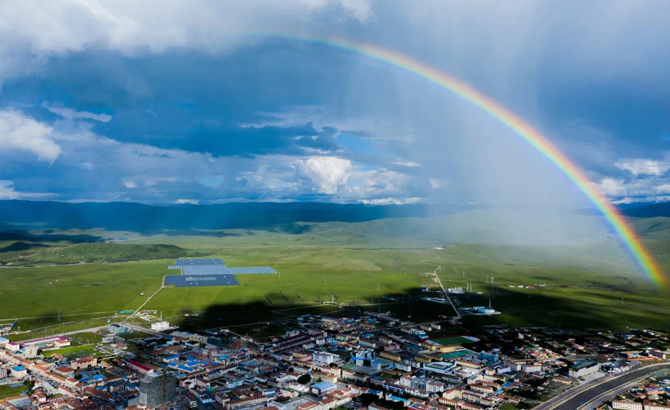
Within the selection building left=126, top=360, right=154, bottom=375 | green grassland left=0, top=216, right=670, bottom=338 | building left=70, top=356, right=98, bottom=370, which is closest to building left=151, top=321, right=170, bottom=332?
green grassland left=0, top=216, right=670, bottom=338

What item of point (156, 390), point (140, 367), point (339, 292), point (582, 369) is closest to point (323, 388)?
point (156, 390)

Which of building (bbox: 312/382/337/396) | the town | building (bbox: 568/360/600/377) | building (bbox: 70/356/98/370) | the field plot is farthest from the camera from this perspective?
the field plot

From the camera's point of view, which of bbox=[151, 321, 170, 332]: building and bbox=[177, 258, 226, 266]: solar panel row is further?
bbox=[177, 258, 226, 266]: solar panel row

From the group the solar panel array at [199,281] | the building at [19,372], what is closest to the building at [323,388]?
the building at [19,372]

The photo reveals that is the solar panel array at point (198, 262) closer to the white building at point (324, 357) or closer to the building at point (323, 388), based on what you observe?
the white building at point (324, 357)

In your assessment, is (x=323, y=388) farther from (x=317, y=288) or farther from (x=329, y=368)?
(x=317, y=288)

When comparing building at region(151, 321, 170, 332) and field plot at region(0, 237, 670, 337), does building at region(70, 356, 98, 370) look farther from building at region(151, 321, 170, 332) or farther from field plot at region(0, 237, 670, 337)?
field plot at region(0, 237, 670, 337)

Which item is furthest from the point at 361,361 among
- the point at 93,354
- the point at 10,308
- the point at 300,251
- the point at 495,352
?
the point at 300,251
